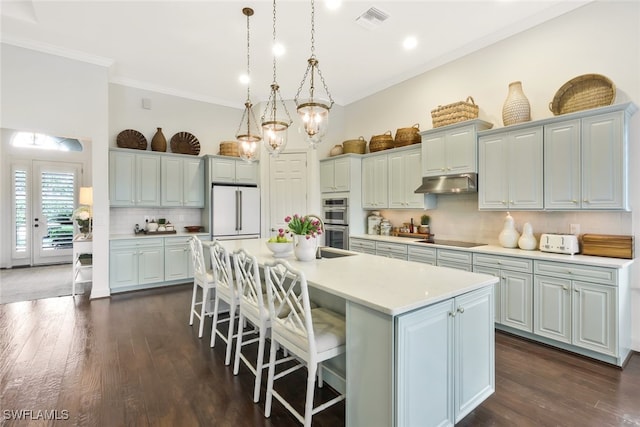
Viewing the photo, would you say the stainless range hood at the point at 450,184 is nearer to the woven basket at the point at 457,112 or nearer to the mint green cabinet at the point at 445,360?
the woven basket at the point at 457,112

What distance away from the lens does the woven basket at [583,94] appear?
9.53 ft

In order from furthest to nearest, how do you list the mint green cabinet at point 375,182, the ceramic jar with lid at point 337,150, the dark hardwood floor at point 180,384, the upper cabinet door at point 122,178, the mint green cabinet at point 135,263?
the ceramic jar with lid at point 337,150, the mint green cabinet at point 375,182, the upper cabinet door at point 122,178, the mint green cabinet at point 135,263, the dark hardwood floor at point 180,384

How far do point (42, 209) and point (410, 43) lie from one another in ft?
26.5

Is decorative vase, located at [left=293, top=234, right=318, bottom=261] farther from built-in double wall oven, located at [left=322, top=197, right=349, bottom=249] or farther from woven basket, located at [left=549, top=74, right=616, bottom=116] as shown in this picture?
woven basket, located at [left=549, top=74, right=616, bottom=116]

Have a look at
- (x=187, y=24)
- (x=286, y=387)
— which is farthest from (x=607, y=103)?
(x=187, y=24)

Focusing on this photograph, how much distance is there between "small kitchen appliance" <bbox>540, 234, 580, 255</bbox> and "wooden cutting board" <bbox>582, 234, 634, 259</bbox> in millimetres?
87

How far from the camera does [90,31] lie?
12.4 ft

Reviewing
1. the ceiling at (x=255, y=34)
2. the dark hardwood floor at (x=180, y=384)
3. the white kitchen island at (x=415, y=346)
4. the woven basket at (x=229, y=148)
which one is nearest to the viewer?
the white kitchen island at (x=415, y=346)

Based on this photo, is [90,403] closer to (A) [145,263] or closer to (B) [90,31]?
(A) [145,263]

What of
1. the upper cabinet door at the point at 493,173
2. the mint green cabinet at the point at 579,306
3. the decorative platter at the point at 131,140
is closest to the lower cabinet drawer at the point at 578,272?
the mint green cabinet at the point at 579,306

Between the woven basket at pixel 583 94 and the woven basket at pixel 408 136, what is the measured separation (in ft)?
5.48

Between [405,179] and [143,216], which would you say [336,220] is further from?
[143,216]

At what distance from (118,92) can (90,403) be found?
15.7 feet

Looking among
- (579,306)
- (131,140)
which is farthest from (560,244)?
(131,140)
